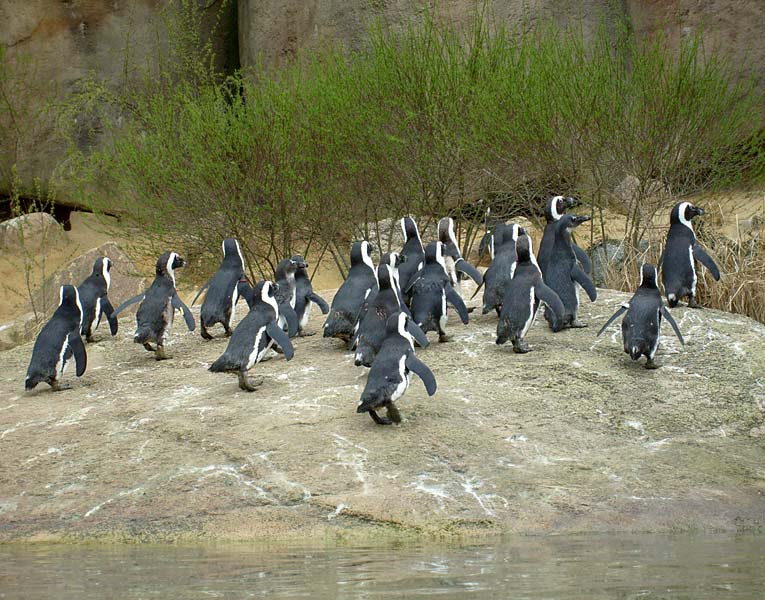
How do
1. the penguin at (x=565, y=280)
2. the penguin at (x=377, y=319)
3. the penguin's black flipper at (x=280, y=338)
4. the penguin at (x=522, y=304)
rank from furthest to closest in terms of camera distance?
the penguin at (x=565, y=280), the penguin at (x=522, y=304), the penguin's black flipper at (x=280, y=338), the penguin at (x=377, y=319)

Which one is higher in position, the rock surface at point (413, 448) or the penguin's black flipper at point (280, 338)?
the penguin's black flipper at point (280, 338)

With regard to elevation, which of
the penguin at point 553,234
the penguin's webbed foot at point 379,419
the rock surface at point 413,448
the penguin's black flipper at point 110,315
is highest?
the penguin at point 553,234

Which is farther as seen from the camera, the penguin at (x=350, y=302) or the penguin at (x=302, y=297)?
the penguin at (x=302, y=297)

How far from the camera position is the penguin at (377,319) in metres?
8.52

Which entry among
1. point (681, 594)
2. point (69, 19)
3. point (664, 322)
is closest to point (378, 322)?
point (664, 322)

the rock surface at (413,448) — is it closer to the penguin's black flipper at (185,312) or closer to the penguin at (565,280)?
the penguin at (565,280)

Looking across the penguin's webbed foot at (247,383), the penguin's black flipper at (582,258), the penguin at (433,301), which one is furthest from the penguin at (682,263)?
the penguin's webbed foot at (247,383)

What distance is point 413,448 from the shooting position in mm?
7363

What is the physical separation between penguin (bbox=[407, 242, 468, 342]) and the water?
12.2 feet

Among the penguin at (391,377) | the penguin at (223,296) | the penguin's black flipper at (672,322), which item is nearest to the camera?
the penguin at (391,377)

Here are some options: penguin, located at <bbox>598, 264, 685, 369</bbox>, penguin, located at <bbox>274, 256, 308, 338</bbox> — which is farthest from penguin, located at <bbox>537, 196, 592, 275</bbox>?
penguin, located at <bbox>274, 256, 308, 338</bbox>

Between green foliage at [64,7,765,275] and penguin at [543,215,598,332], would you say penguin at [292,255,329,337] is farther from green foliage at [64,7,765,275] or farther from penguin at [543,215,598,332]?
green foliage at [64,7,765,275]

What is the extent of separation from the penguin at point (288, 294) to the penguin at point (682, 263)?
3.72 meters

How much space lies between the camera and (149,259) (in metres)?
19.5
